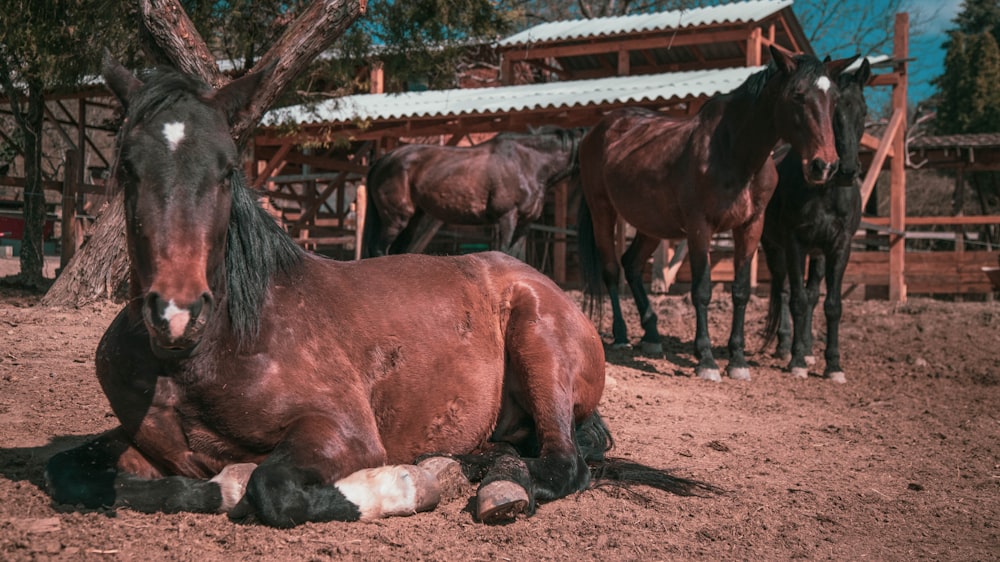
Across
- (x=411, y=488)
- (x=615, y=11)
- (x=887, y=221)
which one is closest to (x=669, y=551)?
(x=411, y=488)

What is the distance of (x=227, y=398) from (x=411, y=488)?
2.46ft

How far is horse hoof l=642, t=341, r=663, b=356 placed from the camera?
9.08m

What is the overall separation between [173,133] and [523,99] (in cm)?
1235

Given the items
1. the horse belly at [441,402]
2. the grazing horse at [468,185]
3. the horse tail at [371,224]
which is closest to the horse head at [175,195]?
the horse belly at [441,402]

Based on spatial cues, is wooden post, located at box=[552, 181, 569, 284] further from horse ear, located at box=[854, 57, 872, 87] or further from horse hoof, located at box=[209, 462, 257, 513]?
horse hoof, located at box=[209, 462, 257, 513]

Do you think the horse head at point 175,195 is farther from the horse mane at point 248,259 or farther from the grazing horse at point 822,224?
the grazing horse at point 822,224

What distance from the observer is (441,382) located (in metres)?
3.69

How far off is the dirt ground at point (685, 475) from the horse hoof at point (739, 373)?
0.13 metres

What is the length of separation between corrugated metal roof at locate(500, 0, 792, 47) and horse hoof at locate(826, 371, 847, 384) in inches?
355

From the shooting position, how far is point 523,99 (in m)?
14.7

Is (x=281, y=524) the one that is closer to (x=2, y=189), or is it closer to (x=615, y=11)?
(x=615, y=11)

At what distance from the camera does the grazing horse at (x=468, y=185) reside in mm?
11414

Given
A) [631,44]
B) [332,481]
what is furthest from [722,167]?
[631,44]

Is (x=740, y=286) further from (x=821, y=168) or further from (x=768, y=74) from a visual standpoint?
(x=768, y=74)
